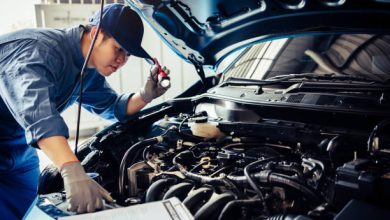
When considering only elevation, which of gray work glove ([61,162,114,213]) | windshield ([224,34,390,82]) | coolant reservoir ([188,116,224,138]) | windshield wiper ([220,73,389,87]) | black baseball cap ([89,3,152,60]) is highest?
black baseball cap ([89,3,152,60])

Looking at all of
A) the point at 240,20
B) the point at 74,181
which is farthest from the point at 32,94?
the point at 240,20

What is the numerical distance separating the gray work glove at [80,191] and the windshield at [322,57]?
1.02 m

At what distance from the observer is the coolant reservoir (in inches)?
64.3

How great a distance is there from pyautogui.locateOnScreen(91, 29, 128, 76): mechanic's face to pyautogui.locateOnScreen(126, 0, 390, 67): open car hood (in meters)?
0.24

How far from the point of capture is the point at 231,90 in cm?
187

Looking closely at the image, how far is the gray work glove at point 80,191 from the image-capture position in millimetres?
1232

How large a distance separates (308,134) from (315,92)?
10.0 inches

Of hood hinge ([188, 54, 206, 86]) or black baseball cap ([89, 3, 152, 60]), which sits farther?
hood hinge ([188, 54, 206, 86])

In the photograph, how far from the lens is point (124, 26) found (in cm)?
167

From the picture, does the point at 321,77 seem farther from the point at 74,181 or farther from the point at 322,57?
the point at 74,181

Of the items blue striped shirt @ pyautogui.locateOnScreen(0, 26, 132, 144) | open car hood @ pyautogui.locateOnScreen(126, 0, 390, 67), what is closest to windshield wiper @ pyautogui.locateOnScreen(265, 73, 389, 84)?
open car hood @ pyautogui.locateOnScreen(126, 0, 390, 67)

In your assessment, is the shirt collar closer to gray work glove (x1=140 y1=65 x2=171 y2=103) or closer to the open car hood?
the open car hood

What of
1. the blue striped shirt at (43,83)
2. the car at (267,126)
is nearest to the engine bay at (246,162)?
the car at (267,126)

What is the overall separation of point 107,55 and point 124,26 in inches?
6.8
